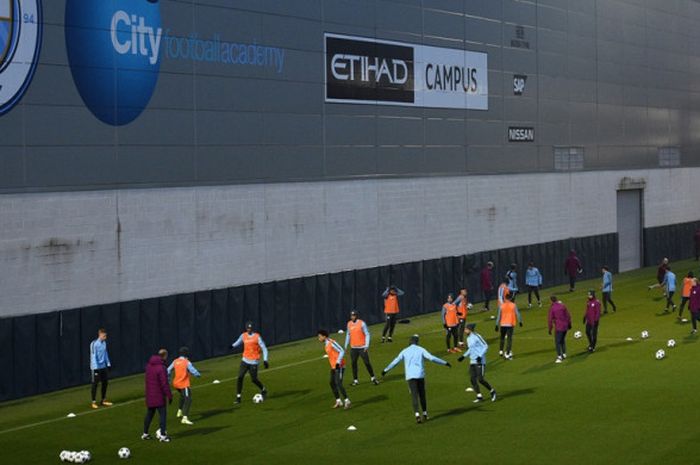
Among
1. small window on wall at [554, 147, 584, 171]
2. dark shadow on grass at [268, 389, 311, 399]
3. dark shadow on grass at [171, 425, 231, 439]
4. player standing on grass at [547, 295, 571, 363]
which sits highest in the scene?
small window on wall at [554, 147, 584, 171]

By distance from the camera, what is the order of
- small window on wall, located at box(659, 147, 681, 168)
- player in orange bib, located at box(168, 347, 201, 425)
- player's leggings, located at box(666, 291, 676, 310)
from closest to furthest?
player in orange bib, located at box(168, 347, 201, 425) < player's leggings, located at box(666, 291, 676, 310) < small window on wall, located at box(659, 147, 681, 168)

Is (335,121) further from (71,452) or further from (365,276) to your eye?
(71,452)

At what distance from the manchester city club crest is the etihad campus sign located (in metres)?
15.9

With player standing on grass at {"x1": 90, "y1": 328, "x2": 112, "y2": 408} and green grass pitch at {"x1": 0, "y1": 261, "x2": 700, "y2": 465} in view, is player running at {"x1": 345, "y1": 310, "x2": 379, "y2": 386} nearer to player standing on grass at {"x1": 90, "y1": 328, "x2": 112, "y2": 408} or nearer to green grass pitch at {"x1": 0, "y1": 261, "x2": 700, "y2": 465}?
green grass pitch at {"x1": 0, "y1": 261, "x2": 700, "y2": 465}

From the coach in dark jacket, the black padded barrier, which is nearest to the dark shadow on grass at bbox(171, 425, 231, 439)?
the coach in dark jacket

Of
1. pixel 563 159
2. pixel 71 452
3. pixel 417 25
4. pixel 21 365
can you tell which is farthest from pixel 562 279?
pixel 71 452

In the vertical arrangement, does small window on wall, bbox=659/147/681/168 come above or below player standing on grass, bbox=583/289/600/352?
above

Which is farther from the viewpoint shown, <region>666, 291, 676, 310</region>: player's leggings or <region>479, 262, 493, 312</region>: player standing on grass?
<region>479, 262, 493, 312</region>: player standing on grass

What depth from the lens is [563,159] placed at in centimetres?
7006

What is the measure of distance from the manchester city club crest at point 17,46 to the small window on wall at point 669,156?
55831mm

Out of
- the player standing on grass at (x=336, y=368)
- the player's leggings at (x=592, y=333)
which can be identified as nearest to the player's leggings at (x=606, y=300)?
the player's leggings at (x=592, y=333)

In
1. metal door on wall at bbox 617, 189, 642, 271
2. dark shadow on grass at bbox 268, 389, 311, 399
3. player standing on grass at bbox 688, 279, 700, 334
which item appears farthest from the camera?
metal door on wall at bbox 617, 189, 642, 271

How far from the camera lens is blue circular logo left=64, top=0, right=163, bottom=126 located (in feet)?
124

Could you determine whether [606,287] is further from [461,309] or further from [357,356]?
[357,356]
